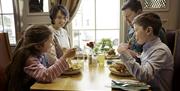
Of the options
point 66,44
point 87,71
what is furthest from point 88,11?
point 87,71

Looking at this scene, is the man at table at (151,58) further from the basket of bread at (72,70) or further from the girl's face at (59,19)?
the girl's face at (59,19)

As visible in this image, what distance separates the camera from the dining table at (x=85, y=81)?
1.26 meters

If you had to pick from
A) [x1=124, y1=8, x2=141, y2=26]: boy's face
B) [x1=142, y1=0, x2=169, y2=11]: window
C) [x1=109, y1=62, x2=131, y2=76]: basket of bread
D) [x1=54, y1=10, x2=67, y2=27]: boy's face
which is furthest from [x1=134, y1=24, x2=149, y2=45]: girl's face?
[x1=142, y1=0, x2=169, y2=11]: window

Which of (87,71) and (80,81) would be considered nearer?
(80,81)

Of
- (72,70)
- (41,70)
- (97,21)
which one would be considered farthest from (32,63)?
(97,21)

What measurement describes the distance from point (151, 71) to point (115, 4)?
186 centimetres

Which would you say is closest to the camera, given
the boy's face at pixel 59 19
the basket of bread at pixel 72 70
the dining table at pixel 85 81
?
the dining table at pixel 85 81

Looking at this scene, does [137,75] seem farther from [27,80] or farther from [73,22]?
[73,22]

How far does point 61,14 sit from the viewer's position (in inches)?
88.3

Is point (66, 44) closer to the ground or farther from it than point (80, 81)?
farther from it

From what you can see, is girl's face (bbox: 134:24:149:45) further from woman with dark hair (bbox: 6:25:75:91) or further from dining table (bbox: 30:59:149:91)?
woman with dark hair (bbox: 6:25:75:91)

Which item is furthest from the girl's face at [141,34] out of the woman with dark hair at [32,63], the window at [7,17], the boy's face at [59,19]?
the window at [7,17]

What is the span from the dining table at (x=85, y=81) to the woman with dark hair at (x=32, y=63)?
0.06 m

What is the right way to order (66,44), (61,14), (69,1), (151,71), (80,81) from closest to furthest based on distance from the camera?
(151,71) < (80,81) < (61,14) < (66,44) < (69,1)
